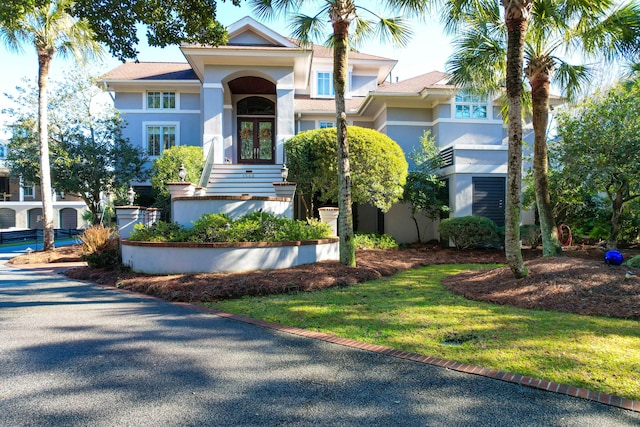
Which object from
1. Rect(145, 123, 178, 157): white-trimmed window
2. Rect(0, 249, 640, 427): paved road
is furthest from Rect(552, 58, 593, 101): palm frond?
Rect(145, 123, 178, 157): white-trimmed window

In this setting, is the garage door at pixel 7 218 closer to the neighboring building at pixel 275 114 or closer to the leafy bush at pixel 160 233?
the neighboring building at pixel 275 114

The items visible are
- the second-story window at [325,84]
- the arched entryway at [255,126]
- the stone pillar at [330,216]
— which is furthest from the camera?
the second-story window at [325,84]

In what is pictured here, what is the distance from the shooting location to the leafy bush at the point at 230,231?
9.21 m

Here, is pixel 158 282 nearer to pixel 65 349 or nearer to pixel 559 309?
pixel 65 349

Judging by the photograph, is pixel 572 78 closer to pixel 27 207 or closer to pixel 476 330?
pixel 476 330

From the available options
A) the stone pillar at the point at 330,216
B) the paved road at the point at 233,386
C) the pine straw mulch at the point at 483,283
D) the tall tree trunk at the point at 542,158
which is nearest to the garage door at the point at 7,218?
the pine straw mulch at the point at 483,283

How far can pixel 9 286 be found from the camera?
898 centimetres

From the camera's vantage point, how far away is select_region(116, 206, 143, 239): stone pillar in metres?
11.3

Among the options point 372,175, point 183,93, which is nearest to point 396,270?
point 372,175

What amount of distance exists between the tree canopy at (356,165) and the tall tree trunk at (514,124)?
6.90 meters

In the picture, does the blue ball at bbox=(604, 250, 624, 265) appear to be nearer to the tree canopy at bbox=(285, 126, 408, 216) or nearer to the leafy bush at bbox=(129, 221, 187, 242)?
the tree canopy at bbox=(285, 126, 408, 216)

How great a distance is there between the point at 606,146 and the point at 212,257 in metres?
10.9

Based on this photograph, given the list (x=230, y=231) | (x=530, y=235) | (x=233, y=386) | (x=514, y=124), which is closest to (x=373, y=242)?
(x=530, y=235)

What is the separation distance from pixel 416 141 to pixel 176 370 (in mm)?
17112
